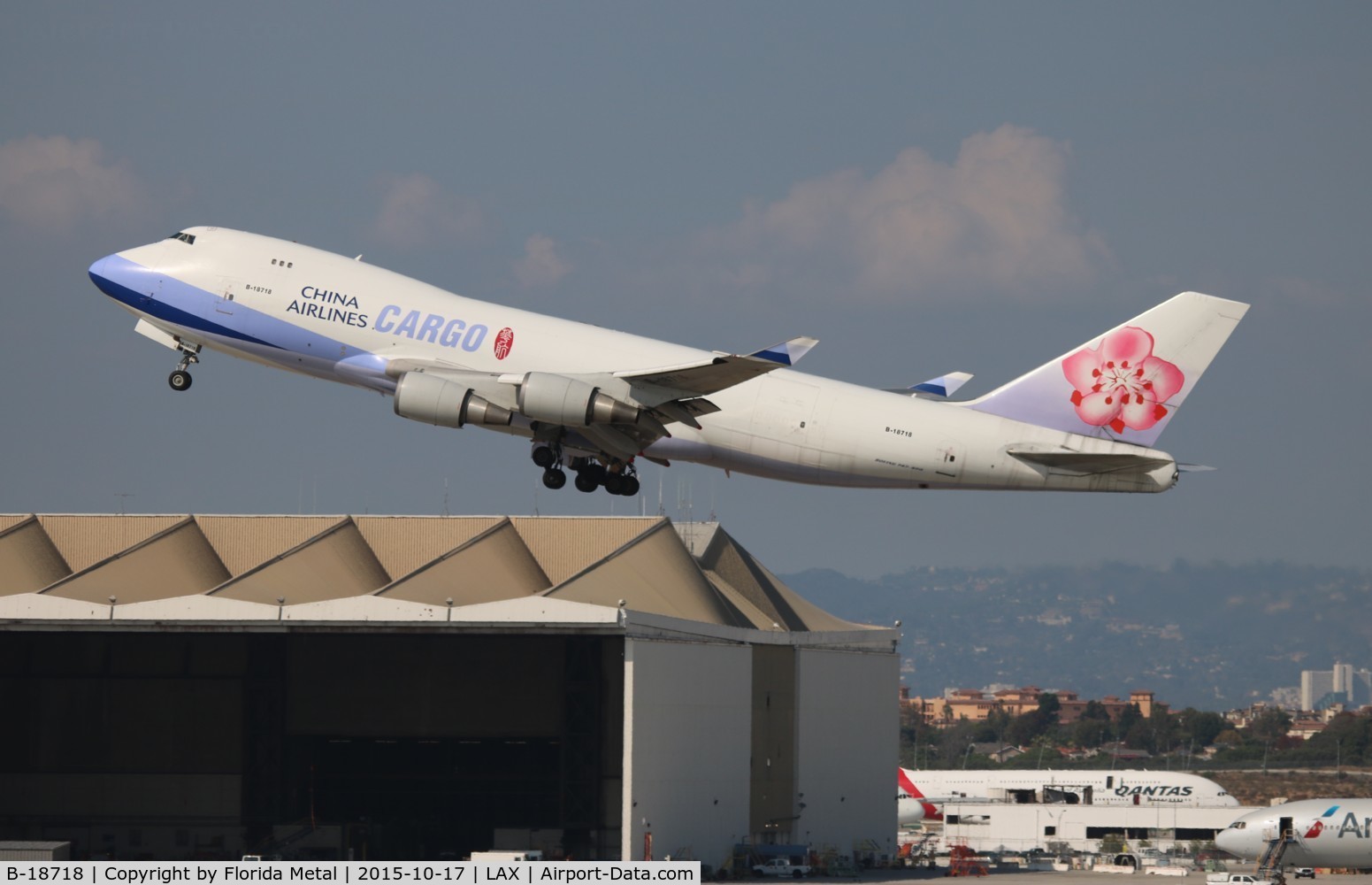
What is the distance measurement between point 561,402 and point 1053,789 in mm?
102203

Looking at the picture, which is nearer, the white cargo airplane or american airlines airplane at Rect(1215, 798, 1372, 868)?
the white cargo airplane

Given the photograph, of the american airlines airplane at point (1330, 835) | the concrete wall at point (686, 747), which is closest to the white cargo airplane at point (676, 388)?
the concrete wall at point (686, 747)

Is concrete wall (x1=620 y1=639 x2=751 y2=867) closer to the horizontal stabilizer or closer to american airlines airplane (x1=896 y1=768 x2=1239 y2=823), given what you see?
the horizontal stabilizer

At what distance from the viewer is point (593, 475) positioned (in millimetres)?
58969

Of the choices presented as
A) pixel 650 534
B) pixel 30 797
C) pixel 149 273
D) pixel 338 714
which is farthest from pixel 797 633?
pixel 149 273

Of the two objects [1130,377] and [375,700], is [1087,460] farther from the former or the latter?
[375,700]

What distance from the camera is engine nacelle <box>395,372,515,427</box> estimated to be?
53.7 meters

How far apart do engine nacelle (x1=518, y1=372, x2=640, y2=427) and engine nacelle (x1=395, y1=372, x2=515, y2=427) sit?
1.39 m

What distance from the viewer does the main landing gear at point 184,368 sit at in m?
59.7

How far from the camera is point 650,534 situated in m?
86.1

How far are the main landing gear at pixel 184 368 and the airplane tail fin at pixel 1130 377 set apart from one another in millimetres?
24365

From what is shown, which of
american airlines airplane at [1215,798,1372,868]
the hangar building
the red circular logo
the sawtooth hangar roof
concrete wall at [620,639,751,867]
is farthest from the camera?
american airlines airplane at [1215,798,1372,868]

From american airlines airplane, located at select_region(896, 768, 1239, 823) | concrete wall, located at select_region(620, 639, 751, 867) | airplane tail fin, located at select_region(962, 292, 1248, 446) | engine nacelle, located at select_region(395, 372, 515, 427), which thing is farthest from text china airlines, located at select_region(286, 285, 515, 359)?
american airlines airplane, located at select_region(896, 768, 1239, 823)

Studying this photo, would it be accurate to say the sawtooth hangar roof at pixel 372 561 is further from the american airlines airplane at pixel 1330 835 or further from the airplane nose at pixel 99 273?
the american airlines airplane at pixel 1330 835
